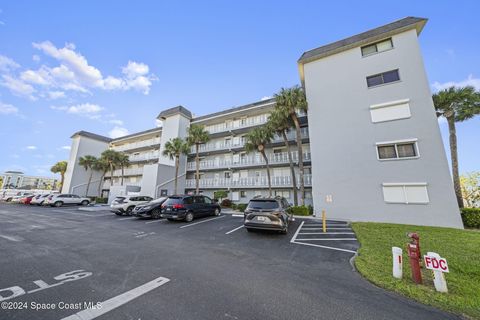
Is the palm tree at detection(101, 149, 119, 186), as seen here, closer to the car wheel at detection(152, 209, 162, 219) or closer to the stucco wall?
the car wheel at detection(152, 209, 162, 219)

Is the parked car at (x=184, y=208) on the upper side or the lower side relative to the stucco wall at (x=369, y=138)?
lower

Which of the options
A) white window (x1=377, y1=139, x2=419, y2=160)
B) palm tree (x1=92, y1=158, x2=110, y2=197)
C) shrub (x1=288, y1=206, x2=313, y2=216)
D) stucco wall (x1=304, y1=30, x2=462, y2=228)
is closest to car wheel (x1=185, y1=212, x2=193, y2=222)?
shrub (x1=288, y1=206, x2=313, y2=216)

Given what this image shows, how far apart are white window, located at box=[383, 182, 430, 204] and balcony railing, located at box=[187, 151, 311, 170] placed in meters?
7.15

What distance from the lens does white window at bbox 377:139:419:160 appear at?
1225 centimetres

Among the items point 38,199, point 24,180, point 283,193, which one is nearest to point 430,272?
point 283,193

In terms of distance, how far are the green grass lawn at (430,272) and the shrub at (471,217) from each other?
200 inches

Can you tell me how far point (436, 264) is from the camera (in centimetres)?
369

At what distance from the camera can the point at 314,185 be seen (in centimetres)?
1484

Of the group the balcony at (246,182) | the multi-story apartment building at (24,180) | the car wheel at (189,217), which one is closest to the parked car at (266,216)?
the car wheel at (189,217)

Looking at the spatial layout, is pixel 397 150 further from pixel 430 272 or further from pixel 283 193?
pixel 430 272

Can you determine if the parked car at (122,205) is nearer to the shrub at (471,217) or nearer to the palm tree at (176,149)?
the palm tree at (176,149)

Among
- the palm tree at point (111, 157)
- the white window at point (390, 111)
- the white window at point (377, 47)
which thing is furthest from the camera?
the palm tree at point (111, 157)

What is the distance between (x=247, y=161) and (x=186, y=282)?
18310 mm

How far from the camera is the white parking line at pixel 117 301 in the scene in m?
2.68
